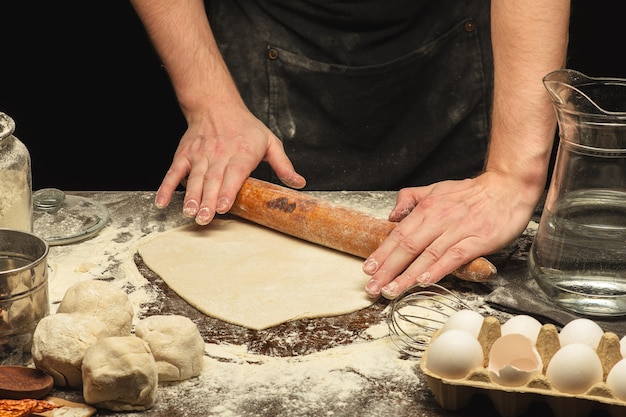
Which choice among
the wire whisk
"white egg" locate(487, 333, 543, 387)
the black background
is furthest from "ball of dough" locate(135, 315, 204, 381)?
the black background

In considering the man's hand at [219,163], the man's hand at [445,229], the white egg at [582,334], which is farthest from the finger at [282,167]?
the white egg at [582,334]

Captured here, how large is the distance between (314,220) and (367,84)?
0.72 meters

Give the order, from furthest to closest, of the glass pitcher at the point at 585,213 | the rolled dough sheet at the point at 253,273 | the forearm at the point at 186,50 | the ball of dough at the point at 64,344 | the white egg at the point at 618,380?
the forearm at the point at 186,50 < the rolled dough sheet at the point at 253,273 < the glass pitcher at the point at 585,213 < the ball of dough at the point at 64,344 < the white egg at the point at 618,380

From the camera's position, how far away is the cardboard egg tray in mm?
1379

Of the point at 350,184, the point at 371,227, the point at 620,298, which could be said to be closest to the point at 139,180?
the point at 350,184

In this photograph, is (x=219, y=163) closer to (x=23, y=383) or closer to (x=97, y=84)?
(x=23, y=383)

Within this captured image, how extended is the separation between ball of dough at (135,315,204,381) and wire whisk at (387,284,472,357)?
366 mm

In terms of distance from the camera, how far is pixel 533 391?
54.7 inches

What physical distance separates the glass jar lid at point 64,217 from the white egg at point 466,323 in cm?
91

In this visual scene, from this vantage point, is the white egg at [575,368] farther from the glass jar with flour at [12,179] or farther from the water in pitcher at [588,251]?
the glass jar with flour at [12,179]

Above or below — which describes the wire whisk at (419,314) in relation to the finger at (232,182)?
below

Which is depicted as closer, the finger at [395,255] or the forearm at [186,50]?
the finger at [395,255]

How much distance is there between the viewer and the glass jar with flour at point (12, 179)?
1717 mm

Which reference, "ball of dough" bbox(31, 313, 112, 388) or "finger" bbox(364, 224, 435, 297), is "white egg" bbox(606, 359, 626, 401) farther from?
"ball of dough" bbox(31, 313, 112, 388)
